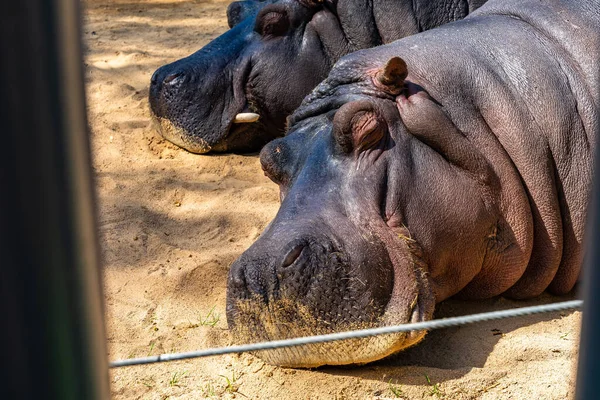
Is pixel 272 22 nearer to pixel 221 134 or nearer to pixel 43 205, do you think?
pixel 221 134

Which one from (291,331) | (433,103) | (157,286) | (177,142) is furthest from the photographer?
(177,142)

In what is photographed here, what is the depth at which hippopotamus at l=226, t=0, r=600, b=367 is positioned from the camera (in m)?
2.64

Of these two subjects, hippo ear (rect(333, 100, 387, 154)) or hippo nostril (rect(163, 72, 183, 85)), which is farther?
hippo nostril (rect(163, 72, 183, 85))

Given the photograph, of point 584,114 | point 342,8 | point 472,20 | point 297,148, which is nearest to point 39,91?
point 297,148

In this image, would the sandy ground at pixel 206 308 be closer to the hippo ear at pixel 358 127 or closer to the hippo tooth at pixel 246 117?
the hippo tooth at pixel 246 117

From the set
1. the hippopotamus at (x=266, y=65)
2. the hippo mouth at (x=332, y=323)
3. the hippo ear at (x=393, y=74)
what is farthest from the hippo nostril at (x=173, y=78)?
the hippo mouth at (x=332, y=323)

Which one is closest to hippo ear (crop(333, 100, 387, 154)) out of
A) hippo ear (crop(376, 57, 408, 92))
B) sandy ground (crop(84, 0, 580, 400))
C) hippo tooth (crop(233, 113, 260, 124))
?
hippo ear (crop(376, 57, 408, 92))

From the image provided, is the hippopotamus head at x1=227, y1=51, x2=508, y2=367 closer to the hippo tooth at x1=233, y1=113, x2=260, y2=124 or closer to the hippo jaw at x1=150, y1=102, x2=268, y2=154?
the hippo tooth at x1=233, y1=113, x2=260, y2=124

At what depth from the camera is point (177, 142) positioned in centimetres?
477

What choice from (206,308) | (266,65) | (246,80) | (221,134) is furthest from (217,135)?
Answer: (206,308)

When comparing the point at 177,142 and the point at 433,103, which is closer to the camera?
the point at 433,103

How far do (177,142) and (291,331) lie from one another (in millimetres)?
2355

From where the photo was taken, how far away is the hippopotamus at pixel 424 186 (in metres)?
2.64

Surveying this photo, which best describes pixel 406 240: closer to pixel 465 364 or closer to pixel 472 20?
pixel 465 364
